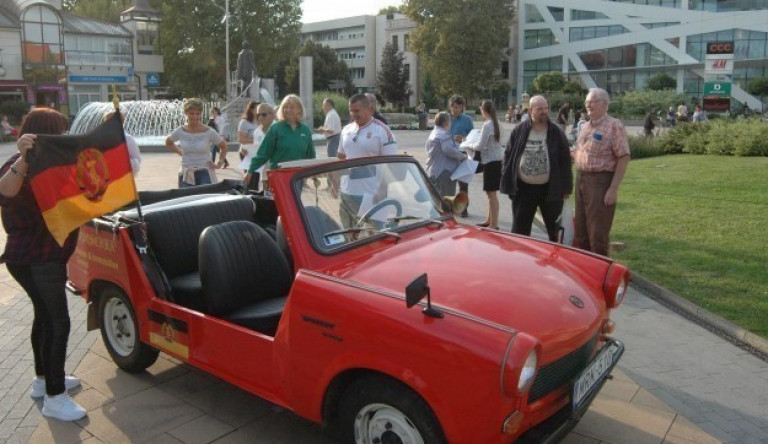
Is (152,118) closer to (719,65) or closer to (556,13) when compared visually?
(719,65)

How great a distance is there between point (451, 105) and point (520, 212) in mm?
3730

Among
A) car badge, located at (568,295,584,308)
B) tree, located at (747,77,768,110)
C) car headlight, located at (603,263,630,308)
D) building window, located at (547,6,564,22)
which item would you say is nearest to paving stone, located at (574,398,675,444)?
car headlight, located at (603,263,630,308)

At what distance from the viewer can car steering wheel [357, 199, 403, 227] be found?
3888mm

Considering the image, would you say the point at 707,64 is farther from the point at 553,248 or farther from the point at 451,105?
the point at 553,248

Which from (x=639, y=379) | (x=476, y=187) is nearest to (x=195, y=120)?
(x=639, y=379)

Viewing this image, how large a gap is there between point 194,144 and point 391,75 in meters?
70.5

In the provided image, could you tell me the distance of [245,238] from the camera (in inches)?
163

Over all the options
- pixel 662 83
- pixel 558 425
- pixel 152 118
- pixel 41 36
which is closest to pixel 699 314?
pixel 558 425

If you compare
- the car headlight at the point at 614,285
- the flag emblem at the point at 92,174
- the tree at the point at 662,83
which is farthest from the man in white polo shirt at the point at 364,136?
the tree at the point at 662,83

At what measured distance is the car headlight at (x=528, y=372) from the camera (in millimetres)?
2668

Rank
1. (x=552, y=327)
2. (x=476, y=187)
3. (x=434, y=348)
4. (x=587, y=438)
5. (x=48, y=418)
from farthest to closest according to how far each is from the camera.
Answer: (x=476, y=187) < (x=48, y=418) < (x=587, y=438) < (x=552, y=327) < (x=434, y=348)

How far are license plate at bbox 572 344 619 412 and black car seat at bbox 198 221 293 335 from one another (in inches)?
69.3

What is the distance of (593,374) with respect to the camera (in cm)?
325

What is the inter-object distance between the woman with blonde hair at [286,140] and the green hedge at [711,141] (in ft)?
48.3
